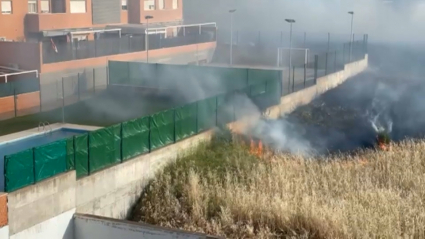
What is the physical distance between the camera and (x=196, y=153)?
17.7 m

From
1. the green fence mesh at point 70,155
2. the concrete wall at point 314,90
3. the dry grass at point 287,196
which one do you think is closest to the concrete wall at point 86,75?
the concrete wall at point 314,90

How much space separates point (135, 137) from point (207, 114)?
12.7ft

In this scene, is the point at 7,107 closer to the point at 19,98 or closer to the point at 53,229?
the point at 19,98

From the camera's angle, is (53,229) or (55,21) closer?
(53,229)

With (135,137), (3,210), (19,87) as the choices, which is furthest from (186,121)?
(19,87)

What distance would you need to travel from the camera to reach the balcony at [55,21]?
29250mm

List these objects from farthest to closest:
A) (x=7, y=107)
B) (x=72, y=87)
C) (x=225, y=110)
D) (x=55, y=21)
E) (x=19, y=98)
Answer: (x=55, y=21)
(x=72, y=87)
(x=19, y=98)
(x=7, y=107)
(x=225, y=110)

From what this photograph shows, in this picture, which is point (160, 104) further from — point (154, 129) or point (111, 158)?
point (111, 158)

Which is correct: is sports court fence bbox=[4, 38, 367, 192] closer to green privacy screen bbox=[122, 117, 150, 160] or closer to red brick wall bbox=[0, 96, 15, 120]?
green privacy screen bbox=[122, 117, 150, 160]

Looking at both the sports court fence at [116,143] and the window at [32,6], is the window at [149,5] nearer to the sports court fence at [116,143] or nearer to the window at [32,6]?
the window at [32,6]

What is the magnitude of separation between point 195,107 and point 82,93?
9974 millimetres

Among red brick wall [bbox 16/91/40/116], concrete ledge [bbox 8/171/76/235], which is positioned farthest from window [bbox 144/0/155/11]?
concrete ledge [bbox 8/171/76/235]

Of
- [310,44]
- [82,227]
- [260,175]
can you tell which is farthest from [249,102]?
[310,44]

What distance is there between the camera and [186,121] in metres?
17.7
